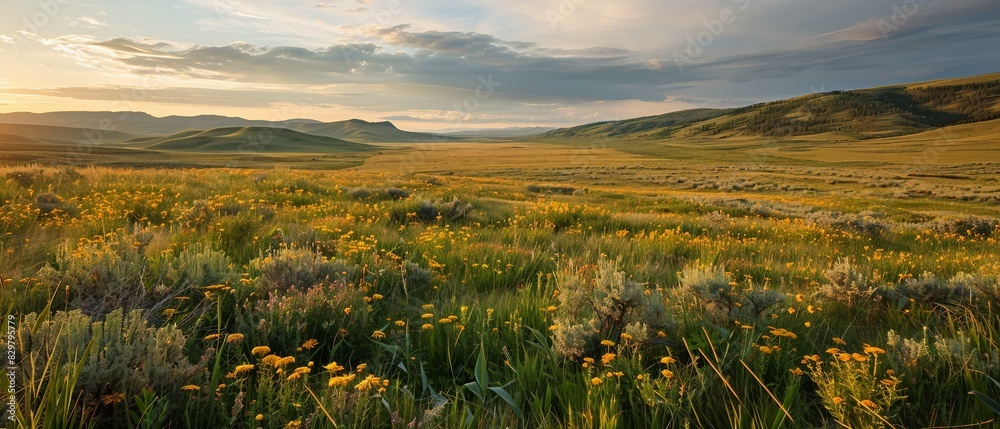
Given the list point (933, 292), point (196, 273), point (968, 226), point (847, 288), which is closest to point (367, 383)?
point (196, 273)

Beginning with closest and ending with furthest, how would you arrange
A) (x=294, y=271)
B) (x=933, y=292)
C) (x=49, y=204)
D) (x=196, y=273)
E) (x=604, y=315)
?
1. (x=604, y=315)
2. (x=196, y=273)
3. (x=294, y=271)
4. (x=933, y=292)
5. (x=49, y=204)

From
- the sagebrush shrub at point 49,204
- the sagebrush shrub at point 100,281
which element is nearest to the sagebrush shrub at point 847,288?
the sagebrush shrub at point 100,281

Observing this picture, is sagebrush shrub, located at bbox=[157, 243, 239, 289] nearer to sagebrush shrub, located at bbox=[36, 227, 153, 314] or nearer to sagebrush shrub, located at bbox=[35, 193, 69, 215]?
sagebrush shrub, located at bbox=[36, 227, 153, 314]

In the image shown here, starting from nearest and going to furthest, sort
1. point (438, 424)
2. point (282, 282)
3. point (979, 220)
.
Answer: point (438, 424)
point (282, 282)
point (979, 220)

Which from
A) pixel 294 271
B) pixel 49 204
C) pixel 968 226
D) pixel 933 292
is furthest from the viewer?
pixel 968 226

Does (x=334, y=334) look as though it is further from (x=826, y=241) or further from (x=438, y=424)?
(x=826, y=241)

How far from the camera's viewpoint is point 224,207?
8539 mm

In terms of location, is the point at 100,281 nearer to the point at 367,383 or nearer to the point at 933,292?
the point at 367,383

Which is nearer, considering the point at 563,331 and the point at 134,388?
the point at 134,388

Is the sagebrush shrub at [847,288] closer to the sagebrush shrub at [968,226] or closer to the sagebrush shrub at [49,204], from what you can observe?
the sagebrush shrub at [49,204]

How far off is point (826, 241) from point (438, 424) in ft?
31.5

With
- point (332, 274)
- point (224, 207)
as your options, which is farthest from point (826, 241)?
point (224, 207)

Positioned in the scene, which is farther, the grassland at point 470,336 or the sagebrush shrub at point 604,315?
the sagebrush shrub at point 604,315

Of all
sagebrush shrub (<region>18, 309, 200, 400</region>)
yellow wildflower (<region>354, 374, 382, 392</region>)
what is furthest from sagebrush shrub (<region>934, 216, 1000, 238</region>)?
sagebrush shrub (<region>18, 309, 200, 400</region>)
